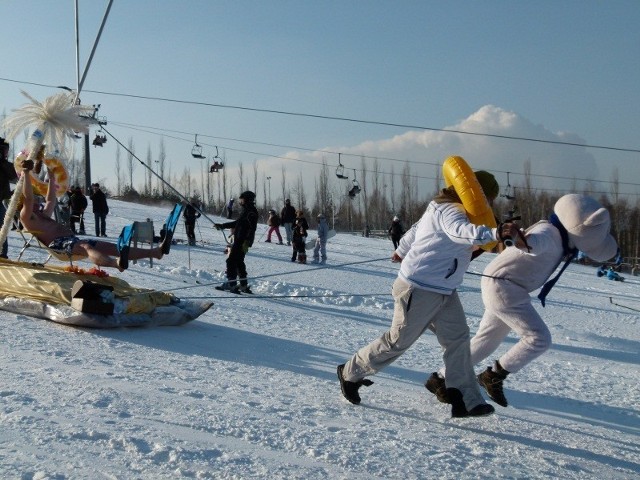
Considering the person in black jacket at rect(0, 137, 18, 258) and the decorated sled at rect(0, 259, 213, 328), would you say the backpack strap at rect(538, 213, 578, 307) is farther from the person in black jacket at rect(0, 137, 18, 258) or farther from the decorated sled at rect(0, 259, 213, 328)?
the person in black jacket at rect(0, 137, 18, 258)

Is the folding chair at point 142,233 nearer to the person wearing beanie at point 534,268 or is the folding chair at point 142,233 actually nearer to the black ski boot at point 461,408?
the person wearing beanie at point 534,268

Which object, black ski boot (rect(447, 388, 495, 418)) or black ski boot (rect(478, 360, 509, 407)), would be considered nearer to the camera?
black ski boot (rect(447, 388, 495, 418))

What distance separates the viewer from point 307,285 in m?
14.3

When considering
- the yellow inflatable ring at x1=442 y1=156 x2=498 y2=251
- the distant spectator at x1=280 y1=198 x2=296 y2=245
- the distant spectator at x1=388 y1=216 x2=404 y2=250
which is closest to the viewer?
the yellow inflatable ring at x1=442 y1=156 x2=498 y2=251

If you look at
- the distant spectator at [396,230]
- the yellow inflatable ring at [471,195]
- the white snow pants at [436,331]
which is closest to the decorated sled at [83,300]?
the white snow pants at [436,331]

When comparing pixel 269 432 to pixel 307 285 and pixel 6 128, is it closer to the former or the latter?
pixel 6 128

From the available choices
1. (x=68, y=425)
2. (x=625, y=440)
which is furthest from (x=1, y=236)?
(x=625, y=440)

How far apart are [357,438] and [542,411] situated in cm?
189

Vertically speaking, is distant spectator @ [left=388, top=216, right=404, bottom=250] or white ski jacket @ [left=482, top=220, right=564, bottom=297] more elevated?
white ski jacket @ [left=482, top=220, right=564, bottom=297]

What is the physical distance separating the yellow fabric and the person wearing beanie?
10.4 ft

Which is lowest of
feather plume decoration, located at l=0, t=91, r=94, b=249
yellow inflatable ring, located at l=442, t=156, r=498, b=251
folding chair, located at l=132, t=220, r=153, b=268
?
folding chair, located at l=132, t=220, r=153, b=268

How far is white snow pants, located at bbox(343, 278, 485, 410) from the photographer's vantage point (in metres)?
4.40

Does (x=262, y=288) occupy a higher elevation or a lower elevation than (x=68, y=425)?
lower

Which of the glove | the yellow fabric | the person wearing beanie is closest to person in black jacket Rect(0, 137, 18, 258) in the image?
the glove
